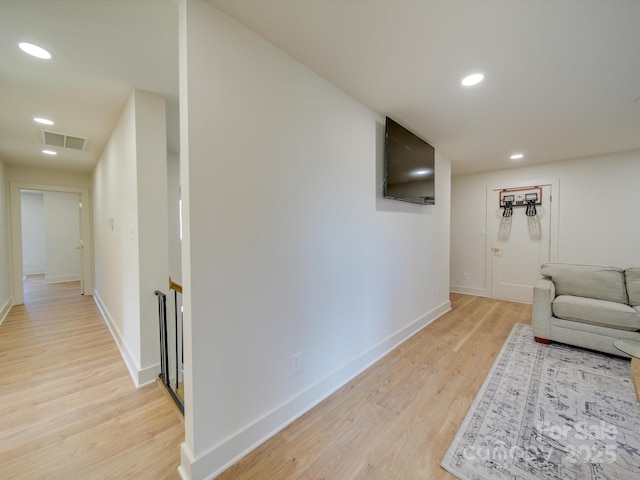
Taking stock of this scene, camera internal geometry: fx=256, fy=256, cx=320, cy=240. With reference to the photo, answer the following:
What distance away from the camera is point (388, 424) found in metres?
1.69

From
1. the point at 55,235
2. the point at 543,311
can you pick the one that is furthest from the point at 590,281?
the point at 55,235

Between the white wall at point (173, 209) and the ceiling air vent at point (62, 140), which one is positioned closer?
the ceiling air vent at point (62, 140)

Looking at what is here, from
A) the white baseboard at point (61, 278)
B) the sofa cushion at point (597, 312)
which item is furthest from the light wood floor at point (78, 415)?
the white baseboard at point (61, 278)

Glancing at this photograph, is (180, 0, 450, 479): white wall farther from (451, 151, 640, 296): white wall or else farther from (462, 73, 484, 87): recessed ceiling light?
(451, 151, 640, 296): white wall

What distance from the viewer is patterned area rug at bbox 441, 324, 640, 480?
4.47ft

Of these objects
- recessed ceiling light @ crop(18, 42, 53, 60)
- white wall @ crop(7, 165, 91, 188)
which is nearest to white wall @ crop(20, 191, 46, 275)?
white wall @ crop(7, 165, 91, 188)

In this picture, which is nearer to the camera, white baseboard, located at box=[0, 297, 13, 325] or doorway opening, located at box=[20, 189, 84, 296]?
white baseboard, located at box=[0, 297, 13, 325]

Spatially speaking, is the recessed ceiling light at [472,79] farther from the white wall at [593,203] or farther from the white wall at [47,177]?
the white wall at [47,177]

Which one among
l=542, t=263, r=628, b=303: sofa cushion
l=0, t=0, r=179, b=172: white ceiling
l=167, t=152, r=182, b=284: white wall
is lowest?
l=542, t=263, r=628, b=303: sofa cushion

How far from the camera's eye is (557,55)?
1.62 m

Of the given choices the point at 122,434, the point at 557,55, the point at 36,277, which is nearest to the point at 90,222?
the point at 36,277

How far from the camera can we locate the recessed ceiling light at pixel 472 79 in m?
1.85

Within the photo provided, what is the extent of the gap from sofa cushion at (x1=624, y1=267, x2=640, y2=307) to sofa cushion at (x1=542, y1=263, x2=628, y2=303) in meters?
0.04

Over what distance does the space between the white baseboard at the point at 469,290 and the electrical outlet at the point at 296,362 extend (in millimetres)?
4555
